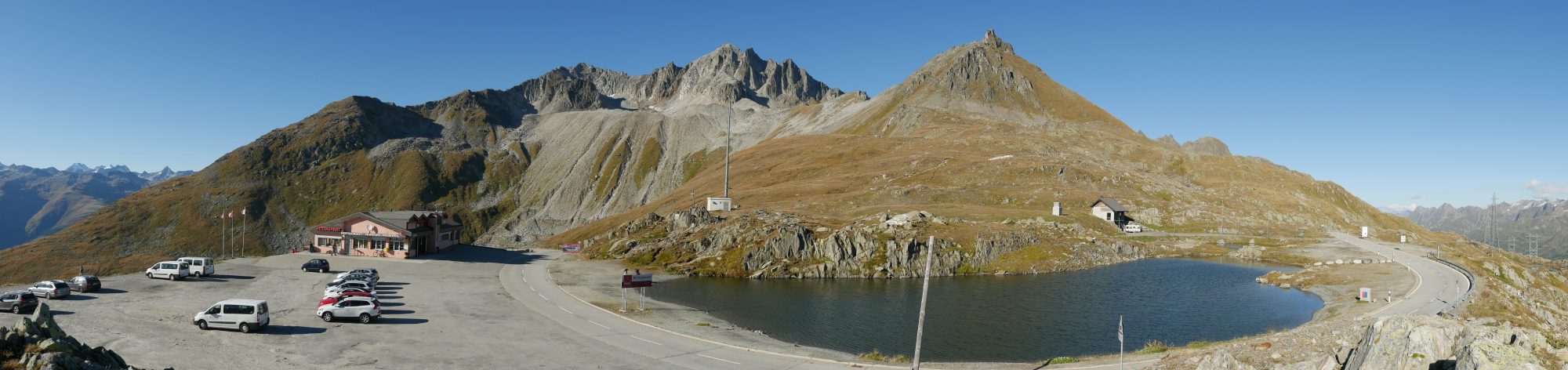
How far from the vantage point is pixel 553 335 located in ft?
148

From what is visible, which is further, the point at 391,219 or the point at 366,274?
the point at 391,219

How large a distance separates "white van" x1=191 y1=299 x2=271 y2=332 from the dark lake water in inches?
1320

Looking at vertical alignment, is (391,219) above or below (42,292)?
above

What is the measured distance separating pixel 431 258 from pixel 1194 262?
111m

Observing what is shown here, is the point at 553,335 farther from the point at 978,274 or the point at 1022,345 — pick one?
the point at 978,274

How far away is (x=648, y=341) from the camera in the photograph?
44312 mm

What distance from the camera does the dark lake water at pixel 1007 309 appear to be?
168 ft

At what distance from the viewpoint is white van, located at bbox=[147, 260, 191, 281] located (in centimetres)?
6444

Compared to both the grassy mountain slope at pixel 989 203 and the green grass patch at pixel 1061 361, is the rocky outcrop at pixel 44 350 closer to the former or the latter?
the green grass patch at pixel 1061 361

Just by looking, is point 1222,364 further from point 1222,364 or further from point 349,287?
point 349,287

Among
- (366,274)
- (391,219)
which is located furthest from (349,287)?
(391,219)

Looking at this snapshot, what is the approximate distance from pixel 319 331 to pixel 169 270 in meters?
35.4

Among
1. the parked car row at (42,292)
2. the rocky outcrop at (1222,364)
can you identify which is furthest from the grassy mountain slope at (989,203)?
the rocky outcrop at (1222,364)

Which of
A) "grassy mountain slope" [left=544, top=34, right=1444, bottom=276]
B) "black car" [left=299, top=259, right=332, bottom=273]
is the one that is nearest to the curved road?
"black car" [left=299, top=259, right=332, bottom=273]
